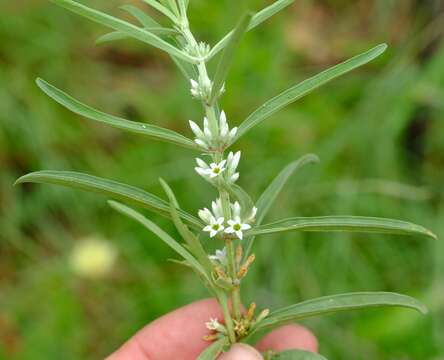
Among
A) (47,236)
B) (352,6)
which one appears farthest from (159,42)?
(352,6)

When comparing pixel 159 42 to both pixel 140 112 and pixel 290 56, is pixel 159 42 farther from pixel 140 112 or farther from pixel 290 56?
pixel 290 56

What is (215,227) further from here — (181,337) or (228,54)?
(181,337)

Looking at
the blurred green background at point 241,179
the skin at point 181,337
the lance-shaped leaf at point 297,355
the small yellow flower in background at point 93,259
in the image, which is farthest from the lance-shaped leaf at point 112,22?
the small yellow flower in background at point 93,259

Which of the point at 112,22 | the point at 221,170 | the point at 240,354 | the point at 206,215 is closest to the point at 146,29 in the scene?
the point at 112,22

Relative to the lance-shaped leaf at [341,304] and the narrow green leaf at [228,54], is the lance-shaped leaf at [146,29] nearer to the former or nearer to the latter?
the narrow green leaf at [228,54]

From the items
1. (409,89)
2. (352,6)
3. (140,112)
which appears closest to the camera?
(409,89)
